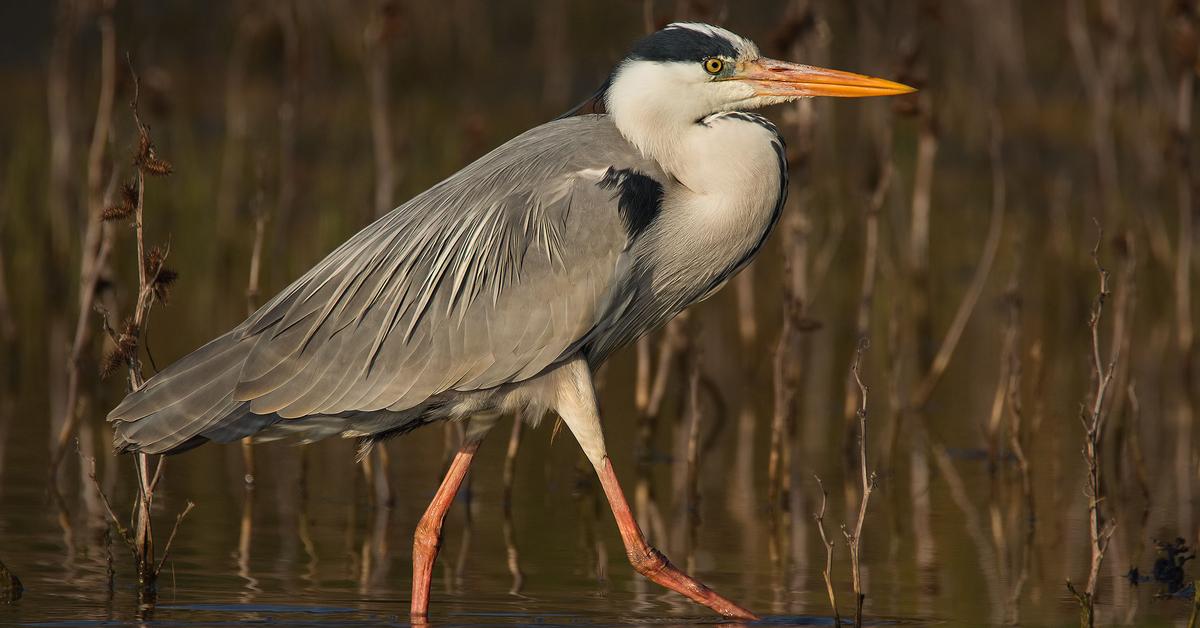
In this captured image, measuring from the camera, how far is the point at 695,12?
7.57 m

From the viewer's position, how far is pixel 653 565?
5500 mm

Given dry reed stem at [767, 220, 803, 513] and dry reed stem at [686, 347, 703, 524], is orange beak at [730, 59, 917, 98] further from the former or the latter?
dry reed stem at [686, 347, 703, 524]

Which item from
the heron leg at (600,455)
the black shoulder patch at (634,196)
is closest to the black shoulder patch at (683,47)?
the black shoulder patch at (634,196)

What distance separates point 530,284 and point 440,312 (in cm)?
33

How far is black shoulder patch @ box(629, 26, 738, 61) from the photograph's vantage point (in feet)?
18.5

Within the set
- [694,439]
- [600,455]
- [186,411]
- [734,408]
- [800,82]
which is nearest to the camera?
[186,411]

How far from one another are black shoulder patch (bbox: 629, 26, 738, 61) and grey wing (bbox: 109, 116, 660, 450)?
11.8 inches

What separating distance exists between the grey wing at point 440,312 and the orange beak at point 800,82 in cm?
48

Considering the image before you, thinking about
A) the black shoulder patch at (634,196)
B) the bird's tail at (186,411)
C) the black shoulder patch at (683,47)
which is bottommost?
the bird's tail at (186,411)

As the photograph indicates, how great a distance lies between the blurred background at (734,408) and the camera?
18.9 feet

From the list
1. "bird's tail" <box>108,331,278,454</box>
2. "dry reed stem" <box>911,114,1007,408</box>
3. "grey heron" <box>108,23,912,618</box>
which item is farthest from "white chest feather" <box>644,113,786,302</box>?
"dry reed stem" <box>911,114,1007,408</box>

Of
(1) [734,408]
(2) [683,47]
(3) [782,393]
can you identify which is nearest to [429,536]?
(3) [782,393]

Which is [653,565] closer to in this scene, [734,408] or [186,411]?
[186,411]

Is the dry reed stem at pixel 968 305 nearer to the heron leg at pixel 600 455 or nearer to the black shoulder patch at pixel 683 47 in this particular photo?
the black shoulder patch at pixel 683 47
